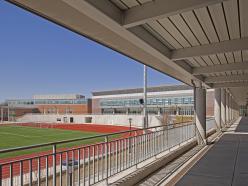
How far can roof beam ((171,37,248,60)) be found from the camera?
6258 mm

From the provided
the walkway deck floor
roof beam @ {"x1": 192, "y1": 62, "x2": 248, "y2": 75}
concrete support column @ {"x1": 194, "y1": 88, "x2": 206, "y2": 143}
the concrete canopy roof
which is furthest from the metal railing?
concrete support column @ {"x1": 194, "y1": 88, "x2": 206, "y2": 143}

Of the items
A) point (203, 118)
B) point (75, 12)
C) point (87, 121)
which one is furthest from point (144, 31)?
point (87, 121)

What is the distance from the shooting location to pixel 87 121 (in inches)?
2330

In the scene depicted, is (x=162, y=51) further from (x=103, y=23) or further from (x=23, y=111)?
(x=23, y=111)

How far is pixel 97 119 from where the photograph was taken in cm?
5591

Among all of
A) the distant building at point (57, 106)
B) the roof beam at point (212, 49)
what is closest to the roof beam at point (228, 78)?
the roof beam at point (212, 49)

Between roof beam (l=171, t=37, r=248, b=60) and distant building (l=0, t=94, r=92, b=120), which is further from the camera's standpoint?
distant building (l=0, t=94, r=92, b=120)

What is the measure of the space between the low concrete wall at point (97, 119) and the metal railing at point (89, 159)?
31136 millimetres

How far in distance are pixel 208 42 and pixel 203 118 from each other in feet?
21.6

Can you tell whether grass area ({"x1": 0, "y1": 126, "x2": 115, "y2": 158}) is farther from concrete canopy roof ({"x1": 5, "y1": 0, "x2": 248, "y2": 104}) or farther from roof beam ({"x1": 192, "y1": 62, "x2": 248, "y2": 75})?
concrete canopy roof ({"x1": 5, "y1": 0, "x2": 248, "y2": 104})

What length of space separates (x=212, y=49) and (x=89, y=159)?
13.4 feet

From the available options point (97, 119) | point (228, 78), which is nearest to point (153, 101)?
point (97, 119)

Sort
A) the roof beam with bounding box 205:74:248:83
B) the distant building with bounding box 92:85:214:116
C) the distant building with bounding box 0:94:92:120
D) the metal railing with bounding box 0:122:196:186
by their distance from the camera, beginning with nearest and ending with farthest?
the metal railing with bounding box 0:122:196:186 < the roof beam with bounding box 205:74:248:83 < the distant building with bounding box 92:85:214:116 < the distant building with bounding box 0:94:92:120

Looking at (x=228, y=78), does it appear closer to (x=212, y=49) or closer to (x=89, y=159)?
(x=212, y=49)
